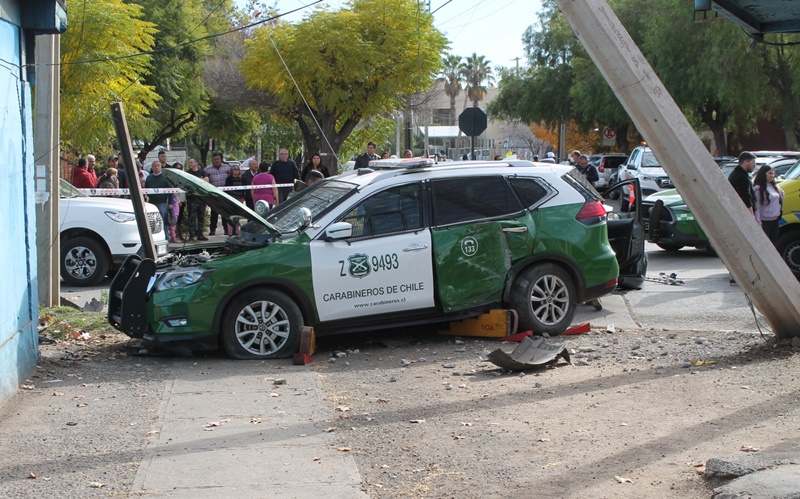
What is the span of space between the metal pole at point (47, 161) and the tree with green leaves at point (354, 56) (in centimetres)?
1621

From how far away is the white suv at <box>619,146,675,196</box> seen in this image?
27.3m

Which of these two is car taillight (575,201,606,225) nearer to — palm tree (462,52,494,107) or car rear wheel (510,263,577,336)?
car rear wheel (510,263,577,336)

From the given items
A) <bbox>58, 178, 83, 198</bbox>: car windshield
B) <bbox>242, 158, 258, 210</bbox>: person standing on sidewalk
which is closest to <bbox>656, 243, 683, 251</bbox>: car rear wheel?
<bbox>242, 158, 258, 210</bbox>: person standing on sidewalk

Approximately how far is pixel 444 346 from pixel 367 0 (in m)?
20.6

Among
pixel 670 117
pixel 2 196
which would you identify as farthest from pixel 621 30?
pixel 2 196

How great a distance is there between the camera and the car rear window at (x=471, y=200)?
9531 mm

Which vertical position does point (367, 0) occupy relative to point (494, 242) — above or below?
above

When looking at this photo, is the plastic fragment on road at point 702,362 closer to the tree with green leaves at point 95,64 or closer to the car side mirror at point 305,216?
A: the car side mirror at point 305,216

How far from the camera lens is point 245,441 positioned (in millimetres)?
6301

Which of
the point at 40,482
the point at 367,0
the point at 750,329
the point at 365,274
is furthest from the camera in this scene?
the point at 367,0

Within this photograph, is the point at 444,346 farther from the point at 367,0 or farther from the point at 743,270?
the point at 367,0

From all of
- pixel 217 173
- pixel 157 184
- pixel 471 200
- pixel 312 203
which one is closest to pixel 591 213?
pixel 471 200

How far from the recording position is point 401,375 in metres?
8.36

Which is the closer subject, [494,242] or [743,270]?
[743,270]
